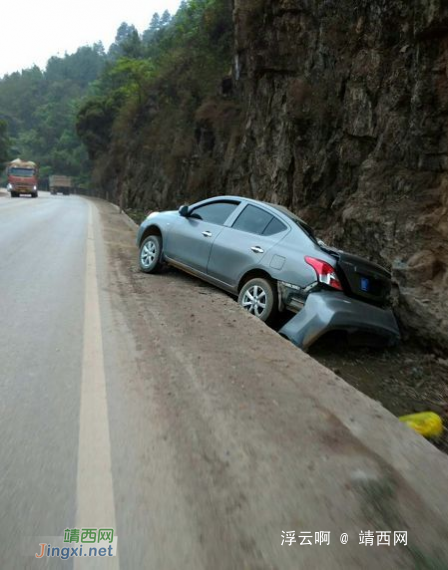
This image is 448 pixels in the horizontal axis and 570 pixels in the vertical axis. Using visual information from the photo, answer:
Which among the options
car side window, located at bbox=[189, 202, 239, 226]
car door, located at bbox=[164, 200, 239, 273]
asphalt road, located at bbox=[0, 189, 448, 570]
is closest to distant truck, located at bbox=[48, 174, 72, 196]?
car door, located at bbox=[164, 200, 239, 273]

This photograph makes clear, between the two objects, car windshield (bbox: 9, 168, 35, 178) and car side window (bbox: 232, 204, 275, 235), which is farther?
car windshield (bbox: 9, 168, 35, 178)

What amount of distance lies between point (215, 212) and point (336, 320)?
10.7 feet

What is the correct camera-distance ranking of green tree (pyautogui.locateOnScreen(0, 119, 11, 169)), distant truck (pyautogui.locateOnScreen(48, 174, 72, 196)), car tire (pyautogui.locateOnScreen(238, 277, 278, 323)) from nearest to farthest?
car tire (pyautogui.locateOnScreen(238, 277, 278, 323))
green tree (pyautogui.locateOnScreen(0, 119, 11, 169))
distant truck (pyautogui.locateOnScreen(48, 174, 72, 196))

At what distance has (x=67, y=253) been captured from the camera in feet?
34.1

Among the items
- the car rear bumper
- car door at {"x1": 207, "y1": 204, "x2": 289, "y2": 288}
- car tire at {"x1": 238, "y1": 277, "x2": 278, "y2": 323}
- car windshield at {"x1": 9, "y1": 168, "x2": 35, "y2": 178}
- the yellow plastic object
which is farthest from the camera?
car windshield at {"x1": 9, "y1": 168, "x2": 35, "y2": 178}

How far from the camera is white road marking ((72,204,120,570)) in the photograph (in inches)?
90.0

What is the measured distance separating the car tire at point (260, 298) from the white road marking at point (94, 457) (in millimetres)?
2226

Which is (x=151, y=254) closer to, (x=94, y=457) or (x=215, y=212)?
(x=215, y=212)

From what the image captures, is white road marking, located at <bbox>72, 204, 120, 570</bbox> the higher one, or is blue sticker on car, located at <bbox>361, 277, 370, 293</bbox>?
blue sticker on car, located at <bbox>361, 277, 370, 293</bbox>

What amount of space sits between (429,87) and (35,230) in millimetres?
11035

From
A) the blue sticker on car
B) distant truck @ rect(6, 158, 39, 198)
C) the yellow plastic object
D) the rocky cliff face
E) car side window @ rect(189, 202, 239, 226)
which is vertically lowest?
distant truck @ rect(6, 158, 39, 198)

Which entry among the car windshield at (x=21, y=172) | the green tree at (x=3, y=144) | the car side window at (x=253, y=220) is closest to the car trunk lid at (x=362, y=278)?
the car side window at (x=253, y=220)

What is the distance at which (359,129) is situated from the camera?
1009cm

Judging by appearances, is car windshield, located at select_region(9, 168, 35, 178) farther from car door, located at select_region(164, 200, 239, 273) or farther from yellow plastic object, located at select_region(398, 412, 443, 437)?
yellow plastic object, located at select_region(398, 412, 443, 437)
